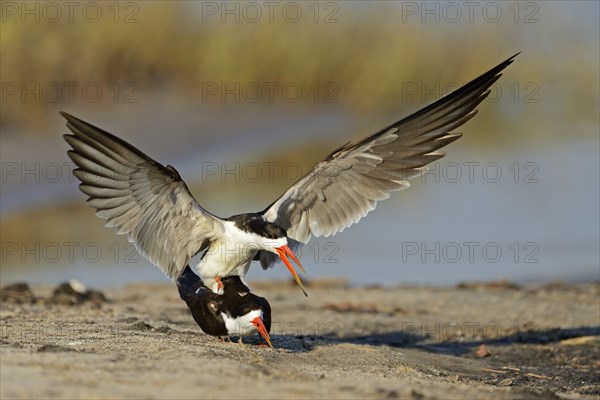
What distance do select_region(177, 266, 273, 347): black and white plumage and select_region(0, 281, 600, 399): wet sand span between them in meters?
0.09

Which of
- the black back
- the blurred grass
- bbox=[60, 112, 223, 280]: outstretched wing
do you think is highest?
the blurred grass

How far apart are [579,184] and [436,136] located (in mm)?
8904

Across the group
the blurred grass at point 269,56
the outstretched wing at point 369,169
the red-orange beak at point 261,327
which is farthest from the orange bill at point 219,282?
the blurred grass at point 269,56

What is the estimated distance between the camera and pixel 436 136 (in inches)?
282

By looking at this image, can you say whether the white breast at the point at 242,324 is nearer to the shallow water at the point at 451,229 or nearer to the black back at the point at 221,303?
the black back at the point at 221,303

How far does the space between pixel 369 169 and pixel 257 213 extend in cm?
79

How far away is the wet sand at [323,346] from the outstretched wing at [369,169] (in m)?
0.79

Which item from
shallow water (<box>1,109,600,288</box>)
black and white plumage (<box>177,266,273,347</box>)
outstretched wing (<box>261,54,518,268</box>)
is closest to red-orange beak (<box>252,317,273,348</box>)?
black and white plumage (<box>177,266,273,347</box>)

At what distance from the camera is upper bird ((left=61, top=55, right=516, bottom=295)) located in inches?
254

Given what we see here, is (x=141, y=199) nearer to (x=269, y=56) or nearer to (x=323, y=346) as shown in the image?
(x=323, y=346)

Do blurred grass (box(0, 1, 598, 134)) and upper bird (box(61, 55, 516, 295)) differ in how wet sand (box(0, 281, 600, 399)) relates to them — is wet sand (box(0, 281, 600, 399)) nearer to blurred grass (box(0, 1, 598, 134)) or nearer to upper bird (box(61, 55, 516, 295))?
upper bird (box(61, 55, 516, 295))

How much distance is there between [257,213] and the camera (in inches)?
276

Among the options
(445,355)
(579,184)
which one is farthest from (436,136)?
(579,184)

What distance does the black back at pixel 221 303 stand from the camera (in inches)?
253
